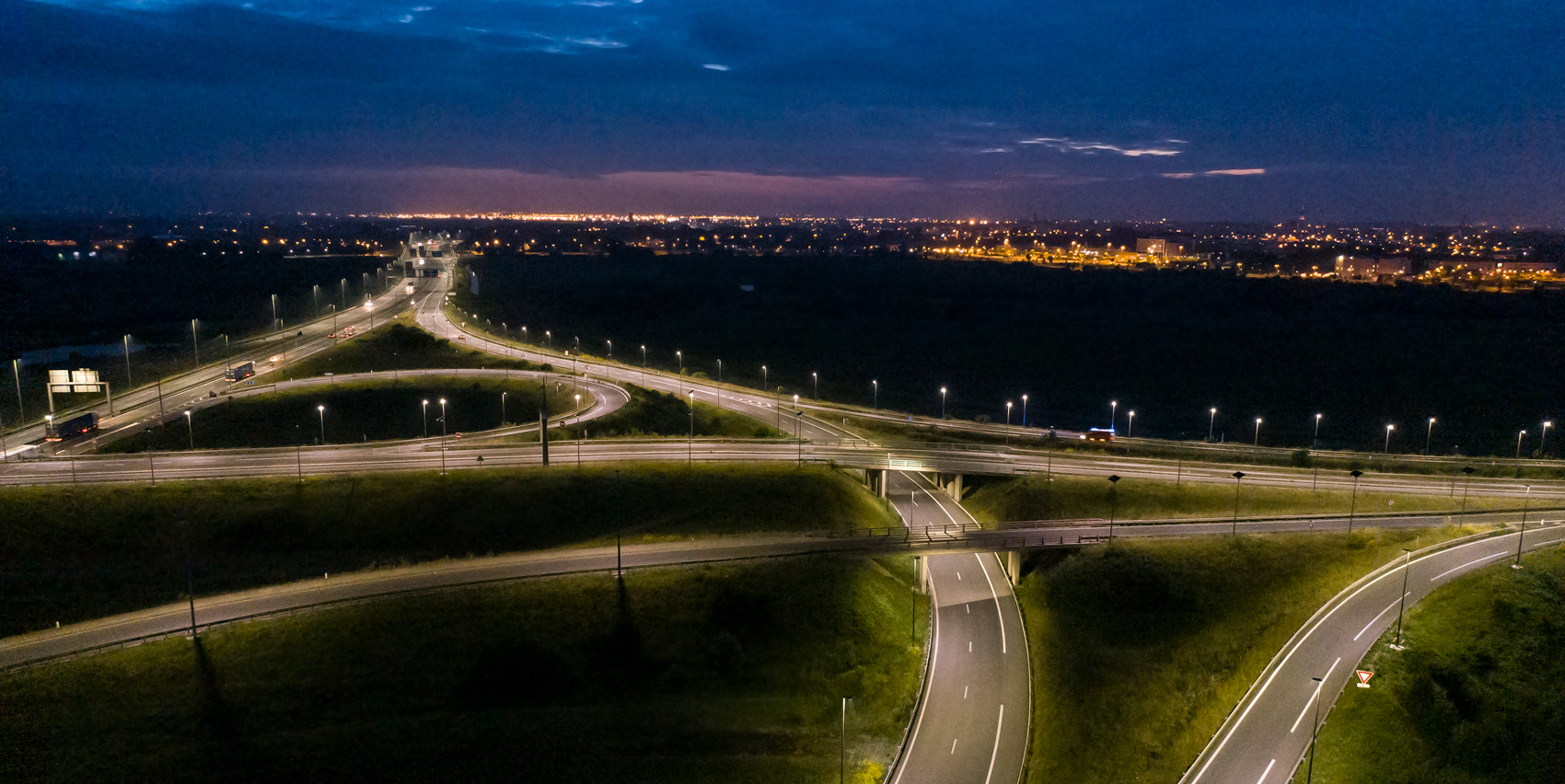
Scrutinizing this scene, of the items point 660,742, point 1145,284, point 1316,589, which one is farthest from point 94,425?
point 1145,284

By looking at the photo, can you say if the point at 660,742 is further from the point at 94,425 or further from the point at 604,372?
the point at 604,372

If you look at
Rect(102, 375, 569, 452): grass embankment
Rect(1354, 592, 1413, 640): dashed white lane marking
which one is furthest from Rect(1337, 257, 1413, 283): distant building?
Rect(102, 375, 569, 452): grass embankment

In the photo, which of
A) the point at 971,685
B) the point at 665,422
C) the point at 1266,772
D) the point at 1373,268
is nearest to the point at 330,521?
the point at 665,422

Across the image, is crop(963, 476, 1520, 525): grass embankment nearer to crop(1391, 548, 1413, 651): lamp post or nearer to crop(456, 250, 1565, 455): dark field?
crop(1391, 548, 1413, 651): lamp post

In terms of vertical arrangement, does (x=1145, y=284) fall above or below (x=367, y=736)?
above

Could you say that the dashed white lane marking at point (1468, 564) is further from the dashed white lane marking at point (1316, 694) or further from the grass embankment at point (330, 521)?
the grass embankment at point (330, 521)

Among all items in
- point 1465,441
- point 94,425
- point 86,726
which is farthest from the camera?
point 1465,441
